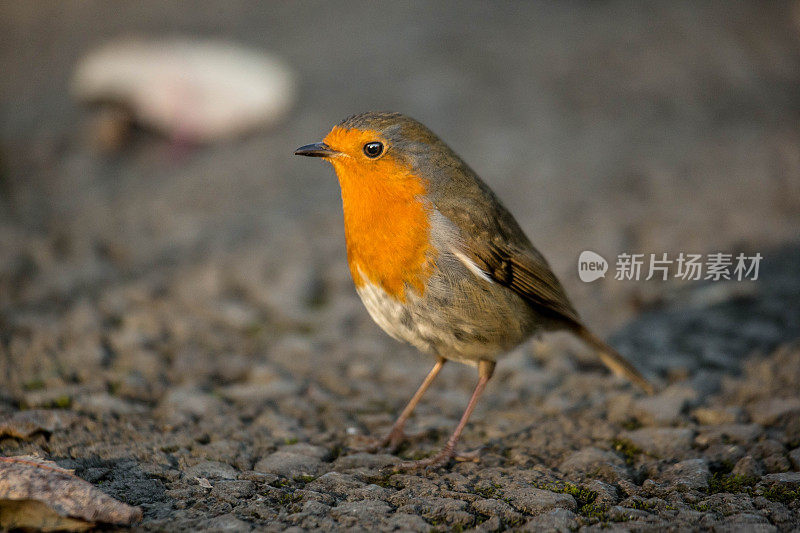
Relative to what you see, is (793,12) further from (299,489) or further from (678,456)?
(299,489)

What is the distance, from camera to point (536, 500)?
2596 mm

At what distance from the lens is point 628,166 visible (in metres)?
6.52

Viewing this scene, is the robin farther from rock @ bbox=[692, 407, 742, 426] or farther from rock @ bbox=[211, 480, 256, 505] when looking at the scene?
rock @ bbox=[692, 407, 742, 426]

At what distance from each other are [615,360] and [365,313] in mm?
1721

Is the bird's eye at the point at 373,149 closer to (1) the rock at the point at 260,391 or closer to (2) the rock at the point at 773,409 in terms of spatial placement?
(1) the rock at the point at 260,391

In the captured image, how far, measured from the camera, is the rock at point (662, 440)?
3.12m

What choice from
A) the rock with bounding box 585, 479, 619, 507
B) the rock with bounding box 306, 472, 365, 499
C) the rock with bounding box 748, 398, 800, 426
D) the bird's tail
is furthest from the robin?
the rock with bounding box 748, 398, 800, 426

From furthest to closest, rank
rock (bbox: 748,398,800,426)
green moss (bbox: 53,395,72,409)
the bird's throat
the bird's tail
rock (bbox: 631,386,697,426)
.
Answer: the bird's tail → rock (bbox: 631,386,697,426) → rock (bbox: 748,398,800,426) → green moss (bbox: 53,395,72,409) → the bird's throat

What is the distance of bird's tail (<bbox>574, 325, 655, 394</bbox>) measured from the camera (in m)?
3.61

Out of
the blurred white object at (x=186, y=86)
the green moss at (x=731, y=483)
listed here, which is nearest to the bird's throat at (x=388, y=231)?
the green moss at (x=731, y=483)

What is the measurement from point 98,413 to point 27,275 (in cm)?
192

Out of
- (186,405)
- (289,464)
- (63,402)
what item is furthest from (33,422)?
(289,464)

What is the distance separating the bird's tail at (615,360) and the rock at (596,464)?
0.63 meters

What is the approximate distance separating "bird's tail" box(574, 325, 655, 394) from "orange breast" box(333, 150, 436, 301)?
1122 millimetres
